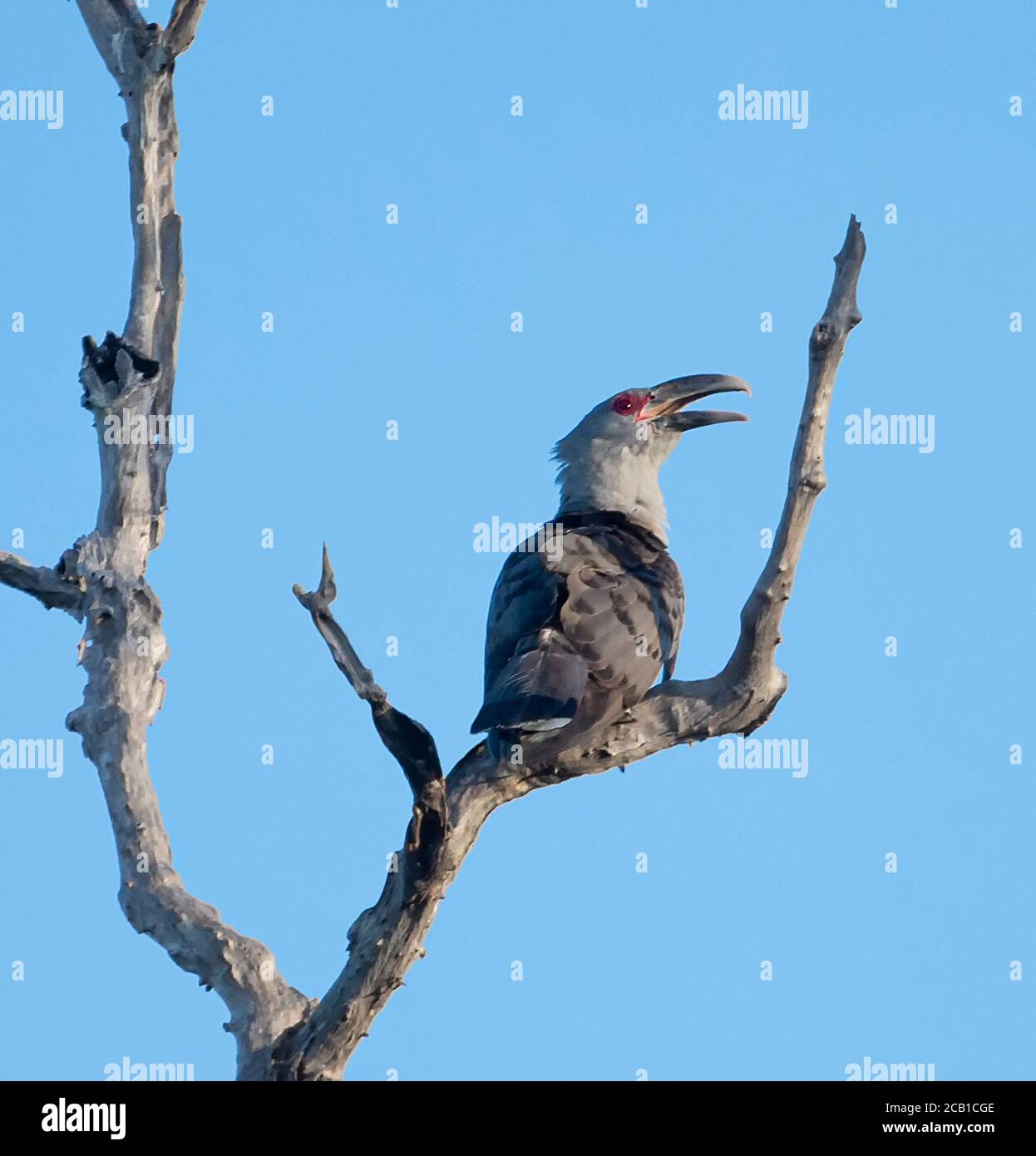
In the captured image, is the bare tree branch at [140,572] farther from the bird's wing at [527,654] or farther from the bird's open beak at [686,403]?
the bird's open beak at [686,403]

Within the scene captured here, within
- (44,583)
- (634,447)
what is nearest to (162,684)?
(44,583)

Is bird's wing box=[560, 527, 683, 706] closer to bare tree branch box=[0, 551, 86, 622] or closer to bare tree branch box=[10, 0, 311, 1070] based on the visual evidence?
bare tree branch box=[10, 0, 311, 1070]

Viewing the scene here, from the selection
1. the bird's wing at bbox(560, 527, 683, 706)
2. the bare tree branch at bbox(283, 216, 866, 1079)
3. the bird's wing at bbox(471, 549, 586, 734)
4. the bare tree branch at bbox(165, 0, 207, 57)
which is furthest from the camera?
the bare tree branch at bbox(165, 0, 207, 57)

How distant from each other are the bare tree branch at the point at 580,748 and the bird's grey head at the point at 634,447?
7.21ft

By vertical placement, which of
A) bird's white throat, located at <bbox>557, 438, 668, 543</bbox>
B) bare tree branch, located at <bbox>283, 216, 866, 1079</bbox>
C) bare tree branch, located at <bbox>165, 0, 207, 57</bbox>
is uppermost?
bare tree branch, located at <bbox>165, 0, 207, 57</bbox>

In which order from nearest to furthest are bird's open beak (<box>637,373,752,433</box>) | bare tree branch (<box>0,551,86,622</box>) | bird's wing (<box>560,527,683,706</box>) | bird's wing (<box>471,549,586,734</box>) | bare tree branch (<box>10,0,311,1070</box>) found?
bare tree branch (<box>10,0,311,1070</box>)
bird's wing (<box>471,549,586,734</box>)
bare tree branch (<box>0,551,86,622</box>)
bird's wing (<box>560,527,683,706</box>)
bird's open beak (<box>637,373,752,433</box>)

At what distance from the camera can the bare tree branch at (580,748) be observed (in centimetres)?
538

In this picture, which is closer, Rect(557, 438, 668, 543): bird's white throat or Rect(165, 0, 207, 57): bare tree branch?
Rect(165, 0, 207, 57): bare tree branch

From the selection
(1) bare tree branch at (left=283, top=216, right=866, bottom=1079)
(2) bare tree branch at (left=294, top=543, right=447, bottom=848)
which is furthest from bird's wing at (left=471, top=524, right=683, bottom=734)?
(2) bare tree branch at (left=294, top=543, right=447, bottom=848)

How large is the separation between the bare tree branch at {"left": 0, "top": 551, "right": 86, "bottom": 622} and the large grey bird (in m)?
1.71

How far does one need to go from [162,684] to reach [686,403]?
3.73 metres

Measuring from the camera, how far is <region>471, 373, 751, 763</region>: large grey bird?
6074mm
